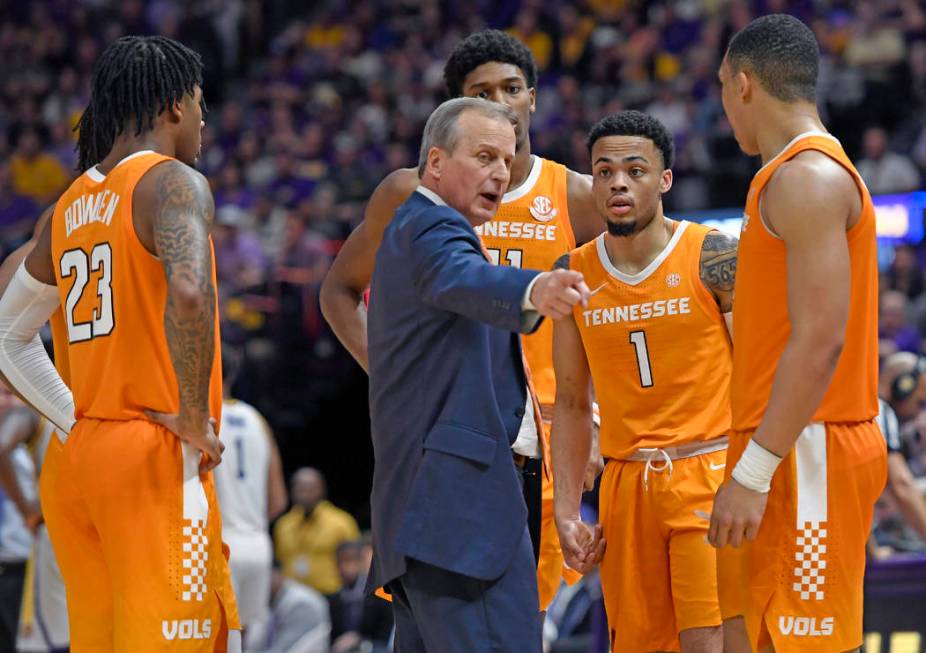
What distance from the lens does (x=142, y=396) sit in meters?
4.45

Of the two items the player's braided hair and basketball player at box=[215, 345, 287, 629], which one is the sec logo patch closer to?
the player's braided hair

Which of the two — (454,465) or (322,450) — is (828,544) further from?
(322,450)

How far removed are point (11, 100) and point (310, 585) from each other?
11092 millimetres

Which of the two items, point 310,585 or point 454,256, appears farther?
point 310,585

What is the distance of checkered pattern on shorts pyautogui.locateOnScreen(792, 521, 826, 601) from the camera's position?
4.09m

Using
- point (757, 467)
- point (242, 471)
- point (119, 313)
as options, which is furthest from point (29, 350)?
point (242, 471)

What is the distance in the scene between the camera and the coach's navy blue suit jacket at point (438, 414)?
12.3 feet

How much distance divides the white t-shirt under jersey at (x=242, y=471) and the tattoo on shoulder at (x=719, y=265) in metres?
4.61

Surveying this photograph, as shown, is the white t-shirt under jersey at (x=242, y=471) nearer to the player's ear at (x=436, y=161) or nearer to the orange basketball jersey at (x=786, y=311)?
the player's ear at (x=436, y=161)

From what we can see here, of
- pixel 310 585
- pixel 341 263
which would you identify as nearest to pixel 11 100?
pixel 310 585

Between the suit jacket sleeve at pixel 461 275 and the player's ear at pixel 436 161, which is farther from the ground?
the player's ear at pixel 436 161

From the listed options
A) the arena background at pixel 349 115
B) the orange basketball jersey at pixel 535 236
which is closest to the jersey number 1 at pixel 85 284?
the orange basketball jersey at pixel 535 236

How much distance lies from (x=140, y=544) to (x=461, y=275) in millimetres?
1484

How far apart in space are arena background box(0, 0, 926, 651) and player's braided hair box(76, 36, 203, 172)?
5.77 m
